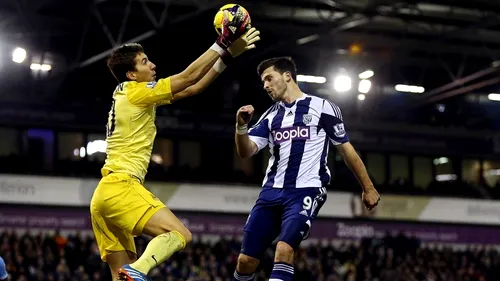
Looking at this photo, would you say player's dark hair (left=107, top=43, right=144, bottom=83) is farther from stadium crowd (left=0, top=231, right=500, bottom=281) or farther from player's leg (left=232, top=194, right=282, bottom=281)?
stadium crowd (left=0, top=231, right=500, bottom=281)

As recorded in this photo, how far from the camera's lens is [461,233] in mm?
33188

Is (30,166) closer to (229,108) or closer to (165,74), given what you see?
(165,74)

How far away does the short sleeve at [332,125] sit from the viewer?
29.2ft

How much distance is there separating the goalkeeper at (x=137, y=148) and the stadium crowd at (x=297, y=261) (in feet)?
41.6

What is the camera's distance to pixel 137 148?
8.14 m

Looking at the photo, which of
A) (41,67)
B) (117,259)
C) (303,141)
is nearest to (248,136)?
(303,141)

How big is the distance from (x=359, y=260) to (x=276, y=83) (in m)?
20.2

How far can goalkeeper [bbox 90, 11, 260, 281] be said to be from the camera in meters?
7.77

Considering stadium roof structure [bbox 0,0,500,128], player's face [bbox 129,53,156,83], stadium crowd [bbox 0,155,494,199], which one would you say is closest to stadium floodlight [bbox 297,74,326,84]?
stadium roof structure [bbox 0,0,500,128]

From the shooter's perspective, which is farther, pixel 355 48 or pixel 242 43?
pixel 355 48

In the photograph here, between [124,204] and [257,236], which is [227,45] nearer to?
[124,204]

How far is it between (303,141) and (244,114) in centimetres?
86

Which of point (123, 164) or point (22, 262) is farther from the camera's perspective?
point (22, 262)

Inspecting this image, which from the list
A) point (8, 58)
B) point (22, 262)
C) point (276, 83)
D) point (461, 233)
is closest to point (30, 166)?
point (8, 58)
